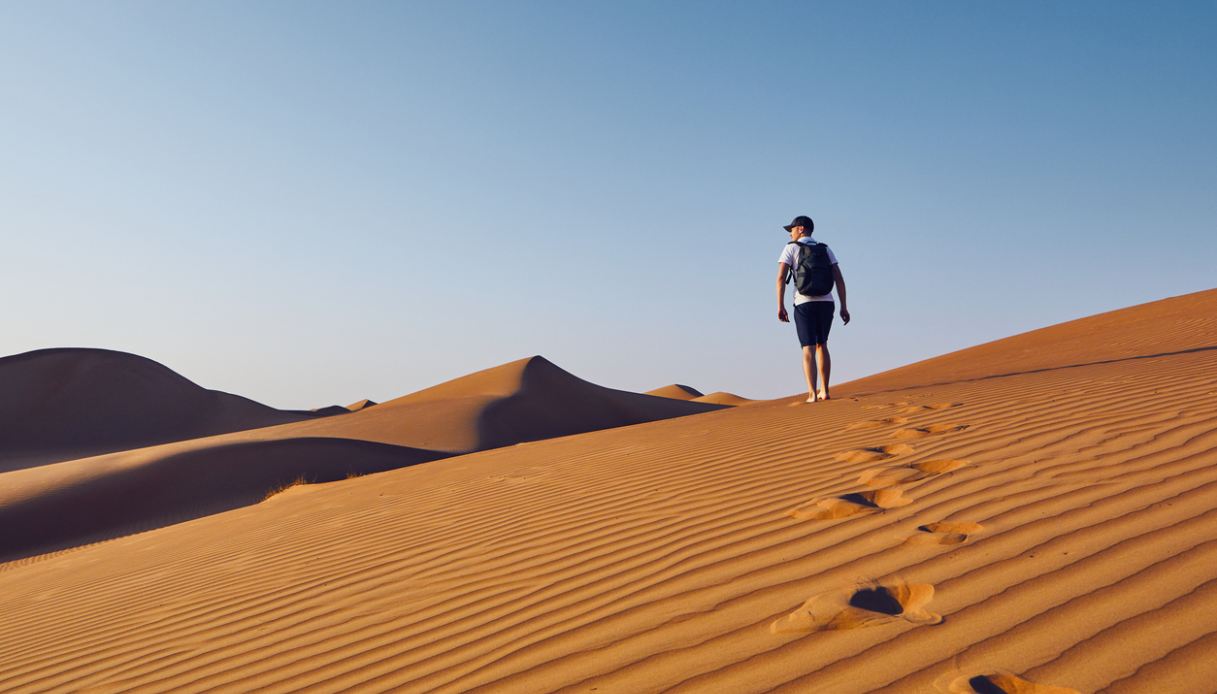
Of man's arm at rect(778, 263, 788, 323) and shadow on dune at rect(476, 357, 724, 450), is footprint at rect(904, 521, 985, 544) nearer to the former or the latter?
man's arm at rect(778, 263, 788, 323)

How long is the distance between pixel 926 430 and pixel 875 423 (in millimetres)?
700

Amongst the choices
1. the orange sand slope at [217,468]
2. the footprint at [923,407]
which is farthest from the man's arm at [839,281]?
the orange sand slope at [217,468]

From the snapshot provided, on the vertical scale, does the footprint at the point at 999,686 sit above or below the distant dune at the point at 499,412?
below

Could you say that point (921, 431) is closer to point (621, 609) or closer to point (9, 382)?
point (621, 609)

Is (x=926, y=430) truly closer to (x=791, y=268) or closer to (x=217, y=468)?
(x=791, y=268)

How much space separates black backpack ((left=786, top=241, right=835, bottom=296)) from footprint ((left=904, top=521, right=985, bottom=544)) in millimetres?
4906

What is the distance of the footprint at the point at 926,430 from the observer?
523 cm

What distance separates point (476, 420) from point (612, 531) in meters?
15.5

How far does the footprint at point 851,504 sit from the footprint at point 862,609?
0.91 m

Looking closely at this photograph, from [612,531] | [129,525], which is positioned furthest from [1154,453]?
[129,525]

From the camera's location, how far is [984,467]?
3986mm

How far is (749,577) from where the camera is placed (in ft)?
9.80

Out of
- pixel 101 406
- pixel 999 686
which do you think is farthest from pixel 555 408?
pixel 999 686

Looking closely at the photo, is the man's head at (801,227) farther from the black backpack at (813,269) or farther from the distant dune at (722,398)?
the distant dune at (722,398)
